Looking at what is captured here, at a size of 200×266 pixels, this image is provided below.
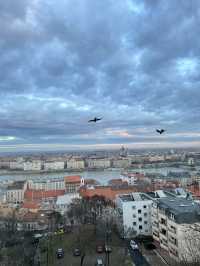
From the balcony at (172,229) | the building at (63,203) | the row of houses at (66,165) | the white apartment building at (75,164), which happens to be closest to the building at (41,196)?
the building at (63,203)

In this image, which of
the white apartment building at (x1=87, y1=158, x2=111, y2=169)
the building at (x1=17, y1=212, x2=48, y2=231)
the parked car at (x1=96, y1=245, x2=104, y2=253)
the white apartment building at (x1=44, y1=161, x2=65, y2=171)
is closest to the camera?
the parked car at (x1=96, y1=245, x2=104, y2=253)

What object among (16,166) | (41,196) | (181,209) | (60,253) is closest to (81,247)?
(60,253)

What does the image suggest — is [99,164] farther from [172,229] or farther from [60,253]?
[172,229]

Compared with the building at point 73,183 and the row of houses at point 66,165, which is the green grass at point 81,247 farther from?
the row of houses at point 66,165

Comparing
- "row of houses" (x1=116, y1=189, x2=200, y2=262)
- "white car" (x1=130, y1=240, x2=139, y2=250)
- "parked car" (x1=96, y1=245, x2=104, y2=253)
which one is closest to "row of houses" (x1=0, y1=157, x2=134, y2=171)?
"row of houses" (x1=116, y1=189, x2=200, y2=262)

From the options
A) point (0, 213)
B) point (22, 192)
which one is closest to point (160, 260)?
point (0, 213)

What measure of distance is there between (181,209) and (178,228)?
0.43 meters

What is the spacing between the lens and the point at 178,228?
6059 mm

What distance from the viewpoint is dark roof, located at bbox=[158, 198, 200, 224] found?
19.9 feet

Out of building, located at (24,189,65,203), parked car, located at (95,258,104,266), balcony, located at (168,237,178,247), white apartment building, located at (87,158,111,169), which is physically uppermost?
white apartment building, located at (87,158,111,169)

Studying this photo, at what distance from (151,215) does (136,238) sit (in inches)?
26.1

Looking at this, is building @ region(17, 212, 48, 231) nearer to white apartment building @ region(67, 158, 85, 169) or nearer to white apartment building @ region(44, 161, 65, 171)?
white apartment building @ region(44, 161, 65, 171)

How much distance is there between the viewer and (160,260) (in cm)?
618

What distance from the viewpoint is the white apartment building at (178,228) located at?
575 cm
